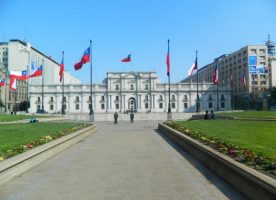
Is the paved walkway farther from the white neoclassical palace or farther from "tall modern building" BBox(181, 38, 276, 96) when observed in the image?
the white neoclassical palace

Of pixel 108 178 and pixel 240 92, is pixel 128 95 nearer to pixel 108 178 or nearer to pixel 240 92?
pixel 240 92

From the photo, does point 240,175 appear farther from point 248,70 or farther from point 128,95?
point 128,95

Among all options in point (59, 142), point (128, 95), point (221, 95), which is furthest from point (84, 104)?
point (59, 142)

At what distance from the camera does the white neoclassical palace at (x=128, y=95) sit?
136000 mm

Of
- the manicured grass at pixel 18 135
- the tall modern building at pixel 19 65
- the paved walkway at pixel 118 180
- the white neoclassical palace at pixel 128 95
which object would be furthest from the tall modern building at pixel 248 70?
the paved walkway at pixel 118 180

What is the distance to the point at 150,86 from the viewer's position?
5413 inches

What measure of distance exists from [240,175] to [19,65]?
127 m

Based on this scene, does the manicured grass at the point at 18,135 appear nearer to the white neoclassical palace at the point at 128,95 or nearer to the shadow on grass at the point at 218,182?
the shadow on grass at the point at 218,182

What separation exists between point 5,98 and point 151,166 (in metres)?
112

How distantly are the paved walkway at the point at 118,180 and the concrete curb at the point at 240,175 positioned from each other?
0.21 meters

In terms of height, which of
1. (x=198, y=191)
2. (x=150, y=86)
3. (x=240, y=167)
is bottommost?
(x=198, y=191)

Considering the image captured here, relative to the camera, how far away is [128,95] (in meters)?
137

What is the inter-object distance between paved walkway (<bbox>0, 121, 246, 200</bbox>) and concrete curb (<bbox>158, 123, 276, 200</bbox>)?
21 cm

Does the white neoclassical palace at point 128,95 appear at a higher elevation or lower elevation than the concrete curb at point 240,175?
higher
